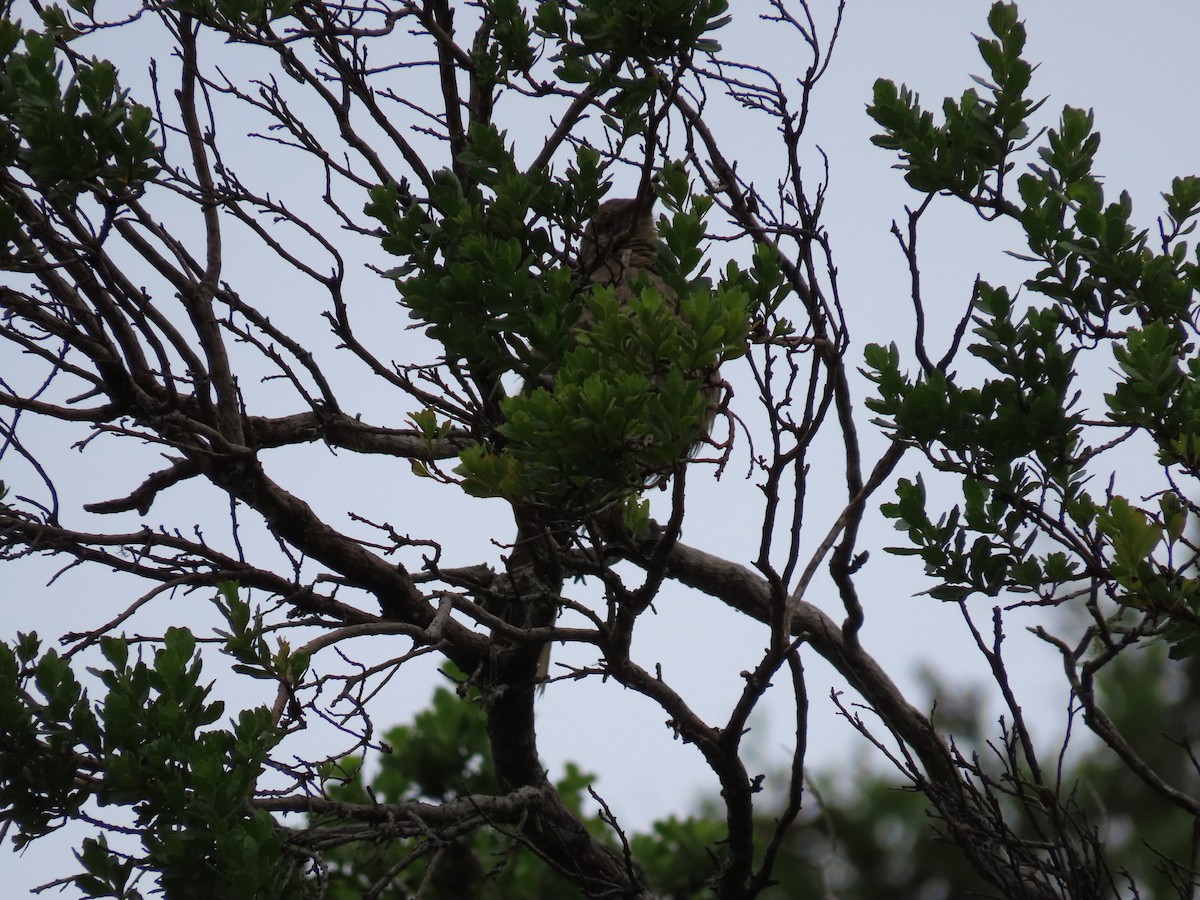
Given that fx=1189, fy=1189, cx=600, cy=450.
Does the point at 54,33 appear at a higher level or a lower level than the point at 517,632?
higher

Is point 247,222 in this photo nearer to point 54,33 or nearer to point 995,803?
point 54,33

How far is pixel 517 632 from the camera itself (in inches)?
137

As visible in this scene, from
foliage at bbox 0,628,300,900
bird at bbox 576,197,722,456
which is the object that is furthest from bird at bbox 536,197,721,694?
foliage at bbox 0,628,300,900

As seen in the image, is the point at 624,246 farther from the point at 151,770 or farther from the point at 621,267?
the point at 151,770

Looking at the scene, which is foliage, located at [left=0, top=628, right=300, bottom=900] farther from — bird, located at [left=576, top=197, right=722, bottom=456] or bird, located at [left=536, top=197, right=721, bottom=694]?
bird, located at [left=576, top=197, right=722, bottom=456]

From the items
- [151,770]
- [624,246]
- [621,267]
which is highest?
[624,246]

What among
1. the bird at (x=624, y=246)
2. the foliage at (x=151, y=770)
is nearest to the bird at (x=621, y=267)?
the bird at (x=624, y=246)

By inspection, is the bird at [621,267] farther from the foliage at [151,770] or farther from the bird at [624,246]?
the foliage at [151,770]

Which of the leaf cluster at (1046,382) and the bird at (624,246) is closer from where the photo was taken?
the leaf cluster at (1046,382)

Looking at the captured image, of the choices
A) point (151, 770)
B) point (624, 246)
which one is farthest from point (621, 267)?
point (151, 770)

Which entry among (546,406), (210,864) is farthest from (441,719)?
(546,406)

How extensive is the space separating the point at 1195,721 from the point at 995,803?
434 centimetres

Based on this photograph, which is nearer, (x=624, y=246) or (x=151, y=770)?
(x=151, y=770)

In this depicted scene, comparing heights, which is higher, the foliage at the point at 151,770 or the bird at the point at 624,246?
the bird at the point at 624,246
